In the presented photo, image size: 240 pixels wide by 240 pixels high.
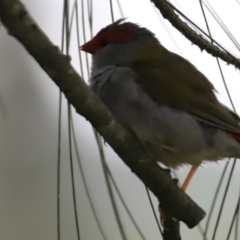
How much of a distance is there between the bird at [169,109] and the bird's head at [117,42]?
0.06 metres

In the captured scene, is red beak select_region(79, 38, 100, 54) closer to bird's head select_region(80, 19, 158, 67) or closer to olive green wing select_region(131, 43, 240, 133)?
bird's head select_region(80, 19, 158, 67)

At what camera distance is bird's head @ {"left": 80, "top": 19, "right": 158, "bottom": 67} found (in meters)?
1.59

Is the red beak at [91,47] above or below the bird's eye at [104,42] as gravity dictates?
below

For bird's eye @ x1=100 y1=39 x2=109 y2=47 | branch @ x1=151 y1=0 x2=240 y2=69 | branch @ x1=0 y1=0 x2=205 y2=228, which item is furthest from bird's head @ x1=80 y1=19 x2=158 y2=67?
branch @ x1=0 y1=0 x2=205 y2=228

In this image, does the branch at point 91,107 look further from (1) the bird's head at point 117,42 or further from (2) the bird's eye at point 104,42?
(2) the bird's eye at point 104,42

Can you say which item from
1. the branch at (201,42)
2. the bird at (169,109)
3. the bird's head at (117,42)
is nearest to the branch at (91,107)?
the bird at (169,109)

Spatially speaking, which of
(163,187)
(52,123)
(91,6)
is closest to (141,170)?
(163,187)

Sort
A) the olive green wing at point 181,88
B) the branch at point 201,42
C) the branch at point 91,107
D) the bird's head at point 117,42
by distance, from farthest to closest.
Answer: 1. the bird's head at point 117,42
2. the olive green wing at point 181,88
3. the branch at point 201,42
4. the branch at point 91,107

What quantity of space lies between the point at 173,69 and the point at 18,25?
2.52 feet

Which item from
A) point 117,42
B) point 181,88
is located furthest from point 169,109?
point 117,42

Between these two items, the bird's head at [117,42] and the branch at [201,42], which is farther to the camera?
the bird's head at [117,42]

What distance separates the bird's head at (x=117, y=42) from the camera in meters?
1.59

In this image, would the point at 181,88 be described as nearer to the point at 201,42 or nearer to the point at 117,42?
the point at 201,42

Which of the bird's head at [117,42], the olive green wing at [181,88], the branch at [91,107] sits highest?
the bird's head at [117,42]
